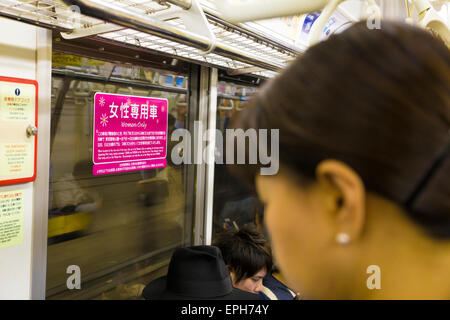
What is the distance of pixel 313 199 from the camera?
48 cm

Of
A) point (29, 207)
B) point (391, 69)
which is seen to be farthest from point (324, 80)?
point (29, 207)

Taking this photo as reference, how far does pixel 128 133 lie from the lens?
189 cm

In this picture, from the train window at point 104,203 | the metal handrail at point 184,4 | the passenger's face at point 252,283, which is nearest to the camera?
the metal handrail at point 184,4

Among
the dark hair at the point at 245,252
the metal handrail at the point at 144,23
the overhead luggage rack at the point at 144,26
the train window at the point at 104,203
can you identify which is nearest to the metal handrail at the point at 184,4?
the overhead luggage rack at the point at 144,26

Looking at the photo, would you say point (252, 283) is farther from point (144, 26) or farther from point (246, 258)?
point (144, 26)

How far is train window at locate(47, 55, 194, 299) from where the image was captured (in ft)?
5.43

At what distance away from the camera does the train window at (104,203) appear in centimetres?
166

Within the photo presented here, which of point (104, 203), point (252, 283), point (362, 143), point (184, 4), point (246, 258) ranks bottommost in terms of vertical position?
point (252, 283)

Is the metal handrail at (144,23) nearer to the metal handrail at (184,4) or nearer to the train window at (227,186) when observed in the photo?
the metal handrail at (184,4)

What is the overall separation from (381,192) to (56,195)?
1.56 meters

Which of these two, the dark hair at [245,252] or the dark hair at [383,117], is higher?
the dark hair at [383,117]

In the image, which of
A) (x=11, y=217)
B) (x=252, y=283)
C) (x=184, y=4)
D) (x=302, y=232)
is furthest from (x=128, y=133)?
(x=302, y=232)

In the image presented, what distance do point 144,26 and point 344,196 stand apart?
875mm

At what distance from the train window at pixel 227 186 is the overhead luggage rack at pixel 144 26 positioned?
795mm
